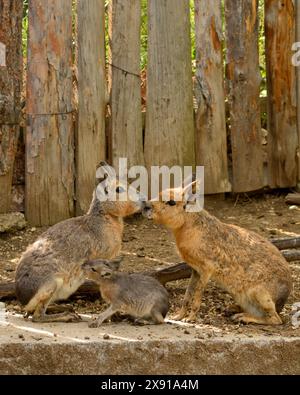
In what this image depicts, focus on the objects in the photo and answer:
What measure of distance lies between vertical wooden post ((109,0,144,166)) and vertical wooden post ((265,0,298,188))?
4.71 ft

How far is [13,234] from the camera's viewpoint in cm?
1032

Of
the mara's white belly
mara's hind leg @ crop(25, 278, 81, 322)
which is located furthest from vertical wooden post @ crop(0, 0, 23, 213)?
mara's hind leg @ crop(25, 278, 81, 322)

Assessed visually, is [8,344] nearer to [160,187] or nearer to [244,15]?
[160,187]

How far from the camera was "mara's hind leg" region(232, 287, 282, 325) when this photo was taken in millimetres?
8352

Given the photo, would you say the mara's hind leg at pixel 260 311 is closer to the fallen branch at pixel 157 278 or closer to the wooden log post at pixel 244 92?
the fallen branch at pixel 157 278

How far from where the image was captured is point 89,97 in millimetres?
10359

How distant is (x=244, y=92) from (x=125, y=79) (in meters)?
1.30

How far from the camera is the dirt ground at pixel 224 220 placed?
8594 millimetres

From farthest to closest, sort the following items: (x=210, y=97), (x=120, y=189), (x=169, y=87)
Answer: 1. (x=210, y=97)
2. (x=169, y=87)
3. (x=120, y=189)

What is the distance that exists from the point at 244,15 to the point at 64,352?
4.55 meters

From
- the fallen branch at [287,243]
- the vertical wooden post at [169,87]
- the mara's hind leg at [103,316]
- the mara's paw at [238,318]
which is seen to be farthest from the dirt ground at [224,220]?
the vertical wooden post at [169,87]

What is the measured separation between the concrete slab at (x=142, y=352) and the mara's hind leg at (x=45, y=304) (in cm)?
31

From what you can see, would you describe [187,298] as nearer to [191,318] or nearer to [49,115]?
[191,318]

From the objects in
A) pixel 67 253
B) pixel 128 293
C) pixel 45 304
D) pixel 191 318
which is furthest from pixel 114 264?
pixel 191 318
